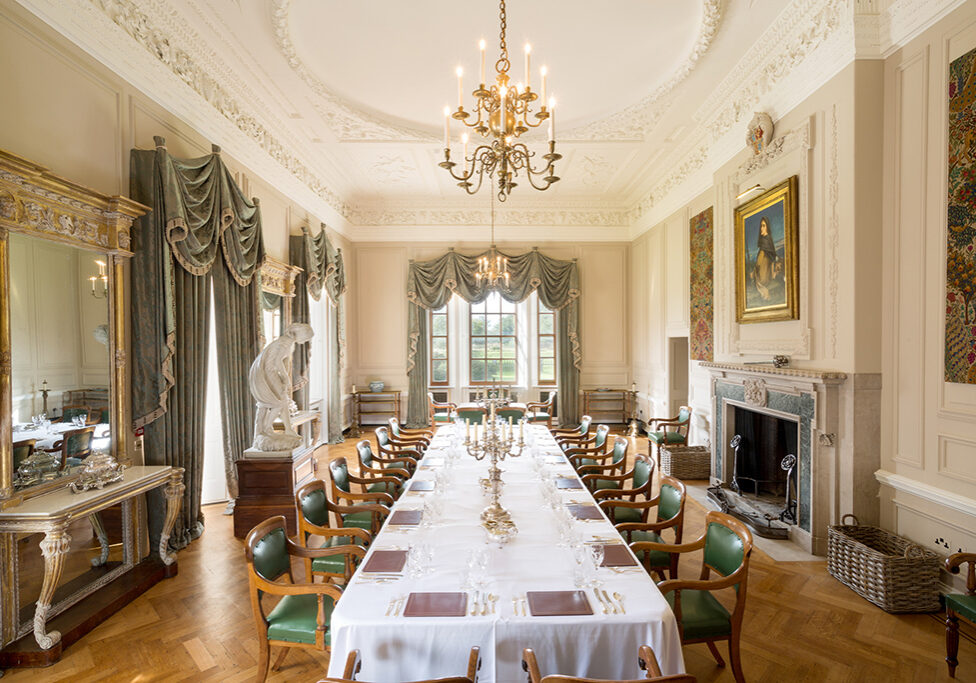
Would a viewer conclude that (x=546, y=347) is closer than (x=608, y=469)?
No

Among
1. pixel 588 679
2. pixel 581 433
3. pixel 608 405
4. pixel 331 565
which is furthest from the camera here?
pixel 608 405

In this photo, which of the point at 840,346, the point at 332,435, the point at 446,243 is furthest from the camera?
the point at 446,243

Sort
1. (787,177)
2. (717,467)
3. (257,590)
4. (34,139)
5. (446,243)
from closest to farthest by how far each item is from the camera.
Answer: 1. (257,590)
2. (34,139)
3. (787,177)
4. (717,467)
5. (446,243)

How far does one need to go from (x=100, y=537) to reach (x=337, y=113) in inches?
190

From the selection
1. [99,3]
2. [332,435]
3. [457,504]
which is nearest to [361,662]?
[457,504]

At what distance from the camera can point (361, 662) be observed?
1670 mm

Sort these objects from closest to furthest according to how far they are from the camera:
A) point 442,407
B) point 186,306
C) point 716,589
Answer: point 716,589
point 186,306
point 442,407

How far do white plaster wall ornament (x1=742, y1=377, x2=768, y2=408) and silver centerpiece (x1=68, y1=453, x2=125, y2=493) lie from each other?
201 inches

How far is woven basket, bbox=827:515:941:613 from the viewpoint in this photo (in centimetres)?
290

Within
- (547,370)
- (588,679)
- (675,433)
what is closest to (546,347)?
(547,370)

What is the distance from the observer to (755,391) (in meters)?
4.51

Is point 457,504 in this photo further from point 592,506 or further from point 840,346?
point 840,346

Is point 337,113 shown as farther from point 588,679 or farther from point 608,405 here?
point 608,405

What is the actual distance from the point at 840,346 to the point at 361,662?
3.79 m
